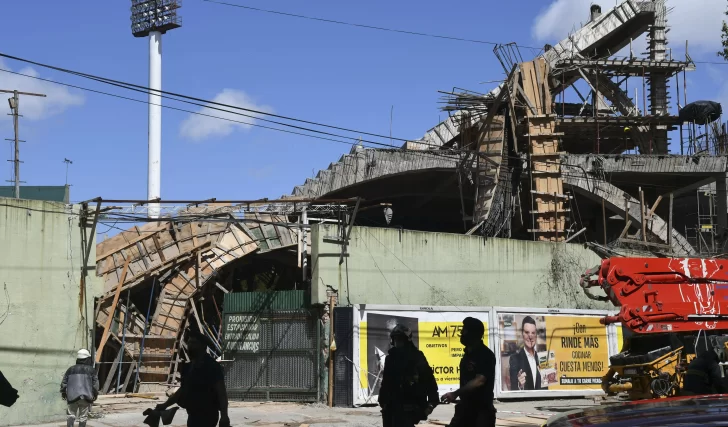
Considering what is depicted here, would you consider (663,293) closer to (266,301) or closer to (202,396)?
(266,301)

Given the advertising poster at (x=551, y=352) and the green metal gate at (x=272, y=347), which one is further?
the advertising poster at (x=551, y=352)

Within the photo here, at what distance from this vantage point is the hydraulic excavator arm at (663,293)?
15.7 meters

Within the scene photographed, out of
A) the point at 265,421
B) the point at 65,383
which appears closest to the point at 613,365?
the point at 265,421

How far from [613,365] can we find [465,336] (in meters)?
8.23

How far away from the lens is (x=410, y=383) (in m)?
8.48

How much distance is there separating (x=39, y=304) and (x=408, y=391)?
10.2 metres

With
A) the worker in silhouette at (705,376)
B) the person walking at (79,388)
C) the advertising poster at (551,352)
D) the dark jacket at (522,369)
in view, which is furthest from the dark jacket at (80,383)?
the dark jacket at (522,369)

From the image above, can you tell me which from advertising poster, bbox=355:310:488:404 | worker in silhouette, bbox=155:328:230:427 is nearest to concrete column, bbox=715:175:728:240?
advertising poster, bbox=355:310:488:404

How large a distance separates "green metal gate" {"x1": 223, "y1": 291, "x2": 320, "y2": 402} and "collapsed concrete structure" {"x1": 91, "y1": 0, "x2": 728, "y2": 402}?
2.67ft

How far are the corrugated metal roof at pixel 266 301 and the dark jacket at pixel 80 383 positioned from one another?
6.67m

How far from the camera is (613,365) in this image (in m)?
15.6

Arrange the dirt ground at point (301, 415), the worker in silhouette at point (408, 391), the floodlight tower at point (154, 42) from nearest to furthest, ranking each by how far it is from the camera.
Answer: the worker in silhouette at point (408, 391) < the dirt ground at point (301, 415) < the floodlight tower at point (154, 42)

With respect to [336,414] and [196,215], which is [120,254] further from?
[336,414]

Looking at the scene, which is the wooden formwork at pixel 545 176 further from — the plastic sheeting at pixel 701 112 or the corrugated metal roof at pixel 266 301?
the corrugated metal roof at pixel 266 301
